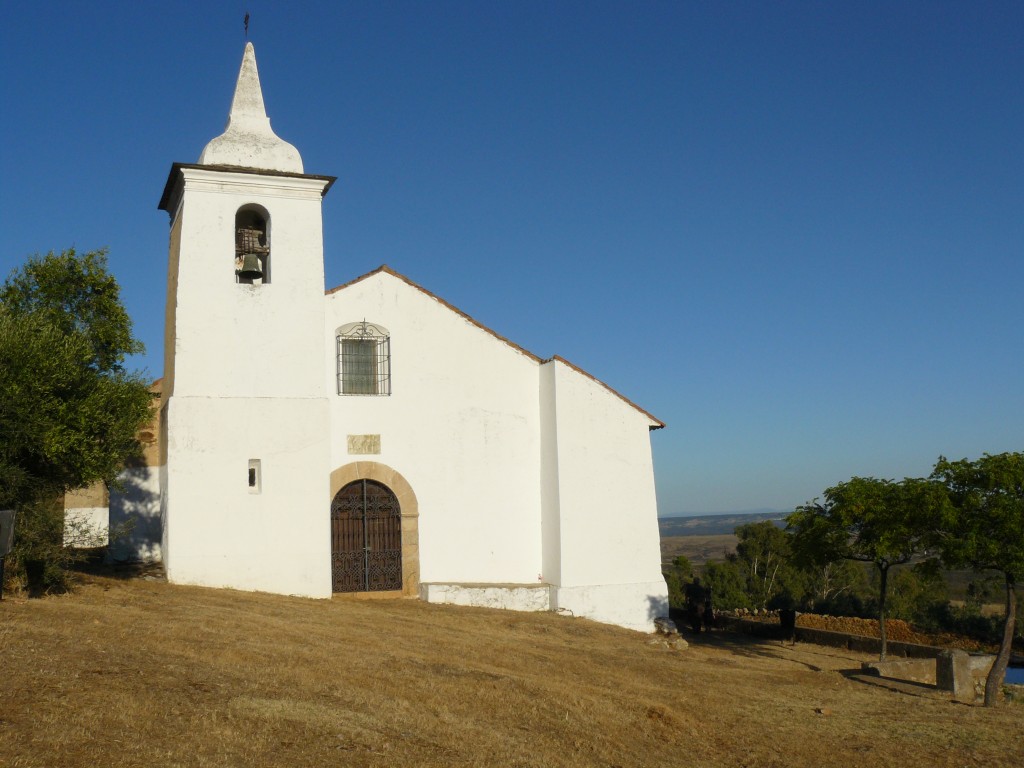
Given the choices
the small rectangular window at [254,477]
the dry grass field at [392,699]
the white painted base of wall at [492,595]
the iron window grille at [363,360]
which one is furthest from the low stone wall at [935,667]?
the small rectangular window at [254,477]

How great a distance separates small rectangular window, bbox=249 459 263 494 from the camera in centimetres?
1677

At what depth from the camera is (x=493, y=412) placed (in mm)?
19203

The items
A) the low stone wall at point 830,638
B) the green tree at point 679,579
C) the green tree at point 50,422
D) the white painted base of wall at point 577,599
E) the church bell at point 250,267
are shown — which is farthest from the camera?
the green tree at point 679,579

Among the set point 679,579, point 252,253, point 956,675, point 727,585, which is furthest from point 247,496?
point 679,579

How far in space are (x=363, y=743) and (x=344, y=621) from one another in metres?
6.79

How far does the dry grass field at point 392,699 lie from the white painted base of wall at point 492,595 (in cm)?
205

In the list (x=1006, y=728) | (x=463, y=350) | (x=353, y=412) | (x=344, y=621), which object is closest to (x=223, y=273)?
(x=353, y=412)

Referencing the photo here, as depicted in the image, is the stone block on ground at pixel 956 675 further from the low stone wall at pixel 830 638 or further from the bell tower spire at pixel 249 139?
the bell tower spire at pixel 249 139

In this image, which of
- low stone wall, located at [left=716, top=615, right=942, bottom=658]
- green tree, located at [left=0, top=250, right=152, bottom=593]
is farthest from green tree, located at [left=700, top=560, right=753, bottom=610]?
green tree, located at [left=0, top=250, right=152, bottom=593]

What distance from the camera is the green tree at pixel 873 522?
14594mm

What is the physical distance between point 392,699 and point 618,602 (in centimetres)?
1013

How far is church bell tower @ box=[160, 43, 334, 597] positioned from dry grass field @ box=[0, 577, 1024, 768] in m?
1.11

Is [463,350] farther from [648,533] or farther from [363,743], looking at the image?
[363,743]

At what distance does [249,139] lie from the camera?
A: 17.7 m
